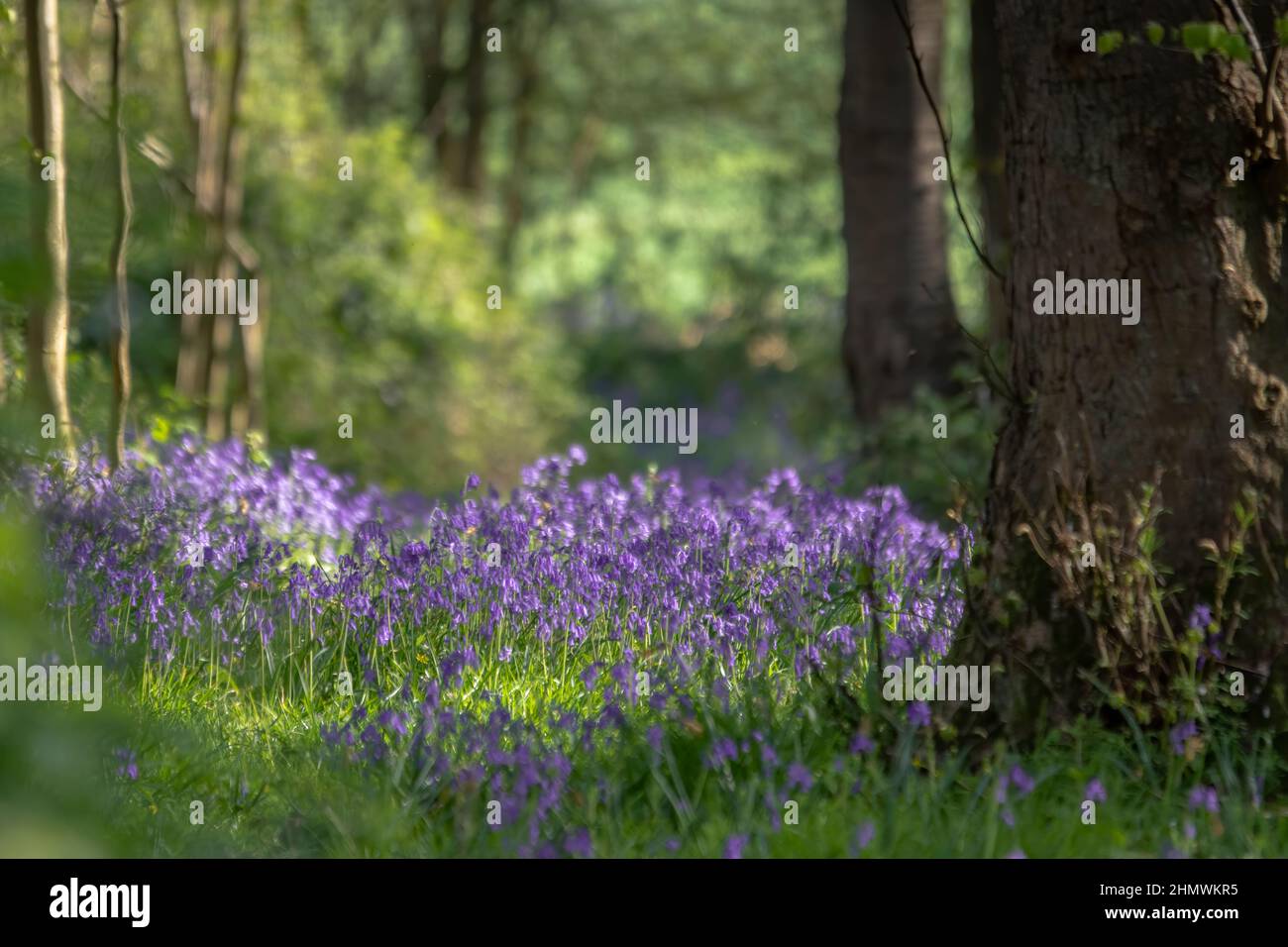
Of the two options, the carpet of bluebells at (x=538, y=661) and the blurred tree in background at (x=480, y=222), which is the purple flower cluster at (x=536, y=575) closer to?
the carpet of bluebells at (x=538, y=661)

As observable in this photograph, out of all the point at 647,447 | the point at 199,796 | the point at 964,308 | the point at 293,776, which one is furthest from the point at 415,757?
the point at 647,447

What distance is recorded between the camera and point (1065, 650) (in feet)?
12.6

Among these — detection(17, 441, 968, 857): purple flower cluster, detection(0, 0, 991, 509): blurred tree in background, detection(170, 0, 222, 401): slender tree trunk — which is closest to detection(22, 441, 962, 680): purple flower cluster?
detection(17, 441, 968, 857): purple flower cluster

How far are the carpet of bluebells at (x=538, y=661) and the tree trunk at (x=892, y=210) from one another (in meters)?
3.23

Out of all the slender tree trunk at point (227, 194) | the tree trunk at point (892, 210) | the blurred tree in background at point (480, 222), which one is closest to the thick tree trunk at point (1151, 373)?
the blurred tree in background at point (480, 222)

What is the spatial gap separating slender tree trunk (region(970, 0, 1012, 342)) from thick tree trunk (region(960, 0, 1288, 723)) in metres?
5.67

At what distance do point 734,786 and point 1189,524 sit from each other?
1.37 m

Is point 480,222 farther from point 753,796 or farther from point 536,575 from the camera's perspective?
point 753,796

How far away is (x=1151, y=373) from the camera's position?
3832 mm

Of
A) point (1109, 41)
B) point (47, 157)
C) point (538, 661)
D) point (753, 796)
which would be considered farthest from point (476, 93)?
point (753, 796)

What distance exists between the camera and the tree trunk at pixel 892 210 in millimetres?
9320

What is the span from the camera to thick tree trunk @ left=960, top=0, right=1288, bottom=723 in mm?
3818

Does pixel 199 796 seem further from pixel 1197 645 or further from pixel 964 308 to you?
pixel 964 308

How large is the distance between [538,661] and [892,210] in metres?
5.64
